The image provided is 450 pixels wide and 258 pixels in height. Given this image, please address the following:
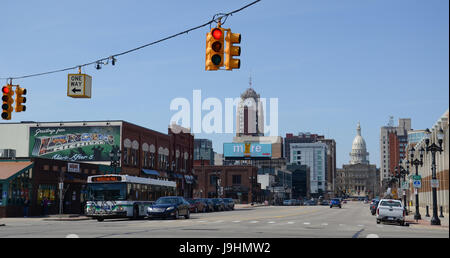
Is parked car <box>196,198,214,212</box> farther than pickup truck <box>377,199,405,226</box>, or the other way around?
parked car <box>196,198,214,212</box>

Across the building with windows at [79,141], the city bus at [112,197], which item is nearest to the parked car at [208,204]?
the building with windows at [79,141]

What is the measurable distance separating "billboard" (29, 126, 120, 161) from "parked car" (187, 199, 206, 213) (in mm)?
12946

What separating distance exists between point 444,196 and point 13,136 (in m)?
53.1

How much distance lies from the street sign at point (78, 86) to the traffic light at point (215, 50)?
27.4ft

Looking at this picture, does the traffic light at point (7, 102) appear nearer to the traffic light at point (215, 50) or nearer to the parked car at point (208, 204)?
the traffic light at point (215, 50)

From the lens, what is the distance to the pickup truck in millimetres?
34191

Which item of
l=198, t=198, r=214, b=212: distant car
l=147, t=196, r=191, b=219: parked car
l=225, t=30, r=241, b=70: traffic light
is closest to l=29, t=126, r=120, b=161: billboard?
l=198, t=198, r=214, b=212: distant car

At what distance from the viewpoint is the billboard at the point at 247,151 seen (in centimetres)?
14976

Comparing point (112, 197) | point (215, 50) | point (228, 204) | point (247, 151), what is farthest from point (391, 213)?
point (247, 151)

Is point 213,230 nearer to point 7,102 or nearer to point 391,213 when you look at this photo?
point 7,102

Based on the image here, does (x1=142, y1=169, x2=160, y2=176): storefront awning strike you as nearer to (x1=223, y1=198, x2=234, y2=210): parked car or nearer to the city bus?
(x1=223, y1=198, x2=234, y2=210): parked car

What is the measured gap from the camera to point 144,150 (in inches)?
2899
